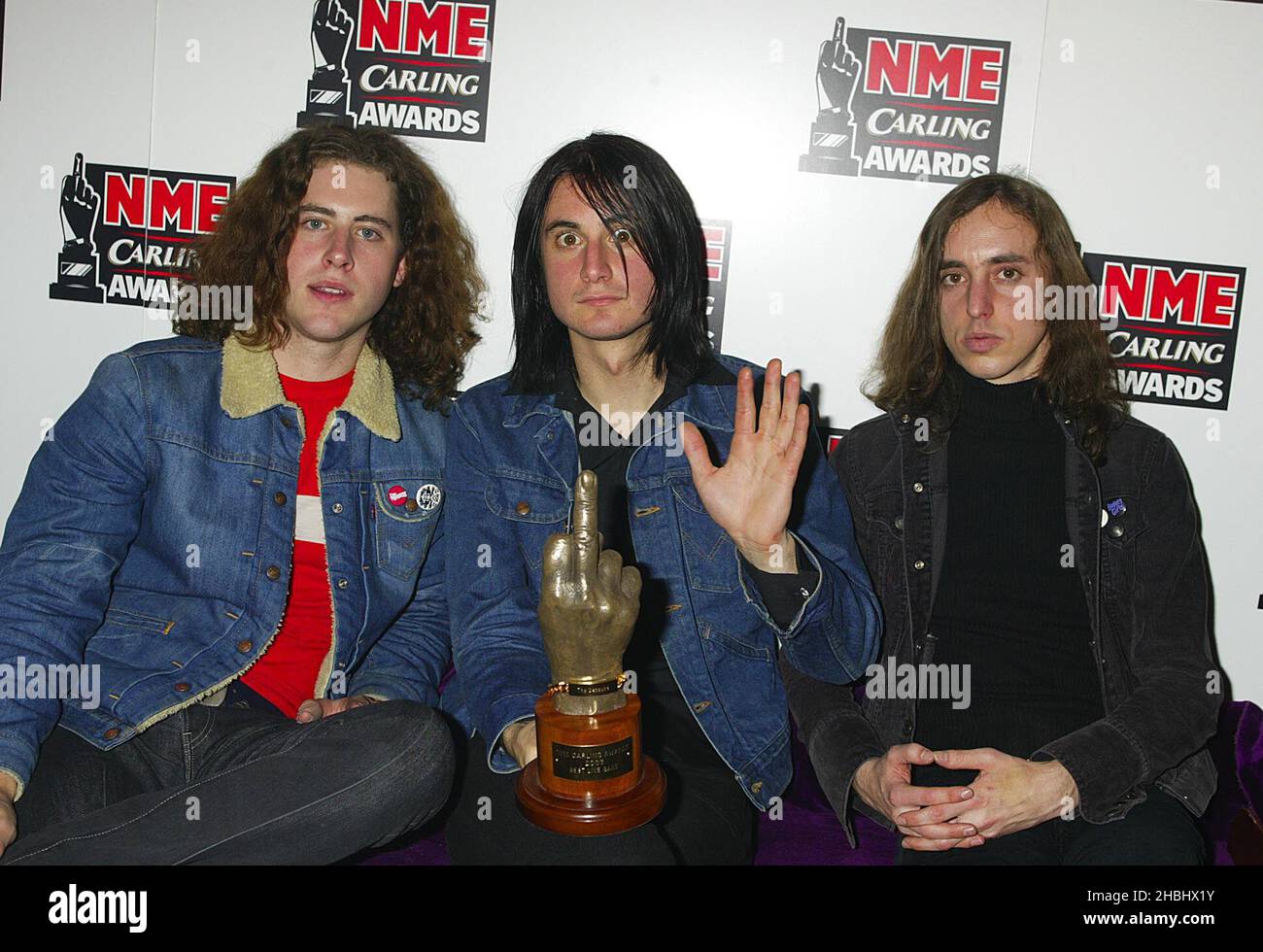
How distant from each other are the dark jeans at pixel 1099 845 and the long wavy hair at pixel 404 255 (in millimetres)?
1600

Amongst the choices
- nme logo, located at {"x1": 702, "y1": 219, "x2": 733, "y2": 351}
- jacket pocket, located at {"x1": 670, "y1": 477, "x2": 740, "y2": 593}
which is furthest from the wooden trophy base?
nme logo, located at {"x1": 702, "y1": 219, "x2": 733, "y2": 351}

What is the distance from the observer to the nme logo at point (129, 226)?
311 centimetres

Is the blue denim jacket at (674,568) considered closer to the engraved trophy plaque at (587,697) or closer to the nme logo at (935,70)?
the engraved trophy plaque at (587,697)

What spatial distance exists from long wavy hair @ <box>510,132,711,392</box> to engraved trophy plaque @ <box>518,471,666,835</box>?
0.74 m

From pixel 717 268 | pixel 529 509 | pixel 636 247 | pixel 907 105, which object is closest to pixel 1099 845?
pixel 529 509

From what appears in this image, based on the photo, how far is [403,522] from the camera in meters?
2.35

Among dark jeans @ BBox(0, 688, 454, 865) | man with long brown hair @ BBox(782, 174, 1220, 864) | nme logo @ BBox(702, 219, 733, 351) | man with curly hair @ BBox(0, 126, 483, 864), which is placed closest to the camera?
dark jeans @ BBox(0, 688, 454, 865)

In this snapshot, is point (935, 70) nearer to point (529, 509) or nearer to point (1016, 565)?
point (1016, 565)

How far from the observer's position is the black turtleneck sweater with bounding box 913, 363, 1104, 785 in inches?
84.4

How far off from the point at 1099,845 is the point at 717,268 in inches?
75.5

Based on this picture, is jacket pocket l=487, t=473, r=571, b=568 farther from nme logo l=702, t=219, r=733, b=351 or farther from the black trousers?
nme logo l=702, t=219, r=733, b=351

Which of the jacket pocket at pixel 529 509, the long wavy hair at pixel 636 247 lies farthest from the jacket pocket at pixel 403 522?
the long wavy hair at pixel 636 247
